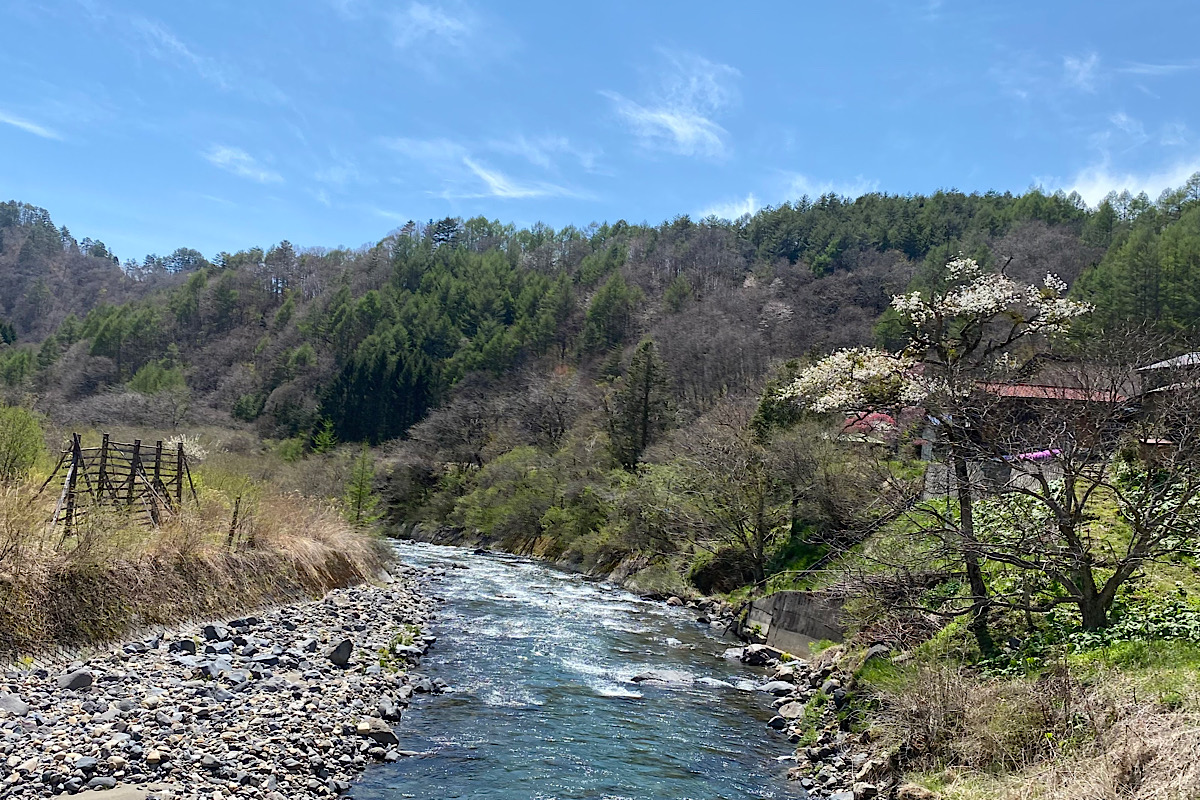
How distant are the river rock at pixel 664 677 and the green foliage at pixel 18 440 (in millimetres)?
15536

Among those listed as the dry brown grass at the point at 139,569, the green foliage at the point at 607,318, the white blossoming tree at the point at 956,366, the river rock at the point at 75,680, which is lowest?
the river rock at the point at 75,680

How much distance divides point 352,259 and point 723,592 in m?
134

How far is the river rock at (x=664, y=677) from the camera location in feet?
48.9

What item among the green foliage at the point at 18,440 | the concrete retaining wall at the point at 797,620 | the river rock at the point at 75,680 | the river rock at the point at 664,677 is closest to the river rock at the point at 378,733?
the river rock at the point at 75,680

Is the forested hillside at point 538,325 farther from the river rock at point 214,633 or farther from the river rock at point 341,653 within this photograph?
the river rock at point 214,633

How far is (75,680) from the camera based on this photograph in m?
9.53

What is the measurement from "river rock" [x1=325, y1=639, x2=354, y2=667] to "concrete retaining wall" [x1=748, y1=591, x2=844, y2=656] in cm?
929

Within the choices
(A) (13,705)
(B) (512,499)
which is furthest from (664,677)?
(B) (512,499)

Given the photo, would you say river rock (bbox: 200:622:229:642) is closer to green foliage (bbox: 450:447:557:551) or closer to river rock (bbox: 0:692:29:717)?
river rock (bbox: 0:692:29:717)

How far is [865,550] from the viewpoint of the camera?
2095 centimetres

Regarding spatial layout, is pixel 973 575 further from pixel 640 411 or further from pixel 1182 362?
pixel 640 411

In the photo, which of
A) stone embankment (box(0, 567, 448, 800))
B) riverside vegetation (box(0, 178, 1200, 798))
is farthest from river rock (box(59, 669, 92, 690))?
riverside vegetation (box(0, 178, 1200, 798))

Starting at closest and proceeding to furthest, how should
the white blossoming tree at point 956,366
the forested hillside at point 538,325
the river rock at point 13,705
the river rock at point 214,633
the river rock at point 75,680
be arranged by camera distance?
the river rock at point 13,705, the river rock at point 75,680, the white blossoming tree at point 956,366, the river rock at point 214,633, the forested hillside at point 538,325

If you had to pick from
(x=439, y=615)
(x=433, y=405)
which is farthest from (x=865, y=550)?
(x=433, y=405)
